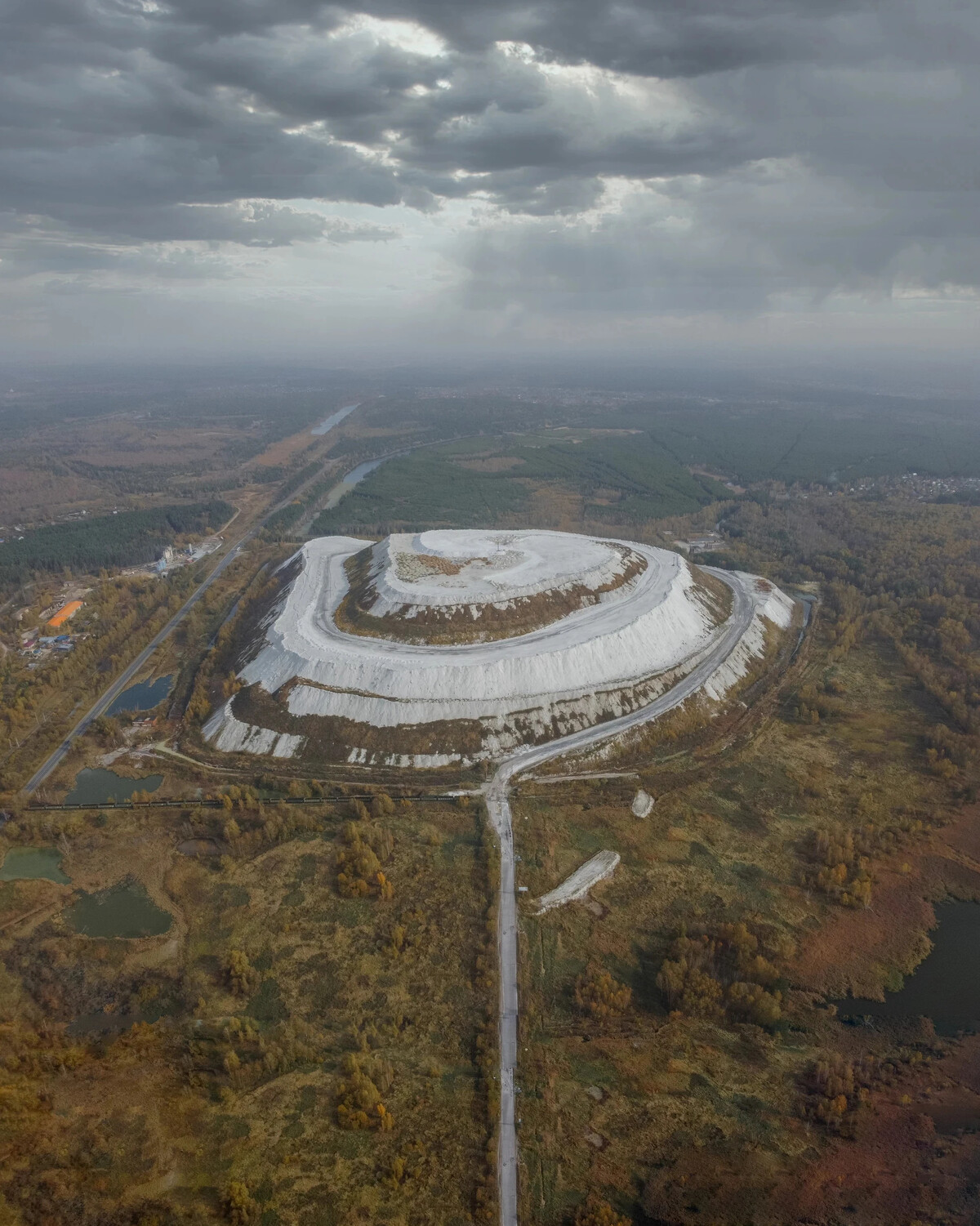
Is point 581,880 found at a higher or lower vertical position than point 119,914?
higher

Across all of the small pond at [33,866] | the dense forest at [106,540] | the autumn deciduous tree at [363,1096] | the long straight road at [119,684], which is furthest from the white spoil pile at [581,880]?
the dense forest at [106,540]

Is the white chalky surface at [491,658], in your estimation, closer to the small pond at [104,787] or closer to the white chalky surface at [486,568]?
the white chalky surface at [486,568]

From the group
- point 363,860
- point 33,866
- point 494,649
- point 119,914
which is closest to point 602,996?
point 363,860

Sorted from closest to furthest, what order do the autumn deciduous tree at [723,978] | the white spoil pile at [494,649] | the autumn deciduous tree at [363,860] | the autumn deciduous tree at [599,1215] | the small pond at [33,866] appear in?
the autumn deciduous tree at [599,1215], the autumn deciduous tree at [723,978], the autumn deciduous tree at [363,860], the small pond at [33,866], the white spoil pile at [494,649]

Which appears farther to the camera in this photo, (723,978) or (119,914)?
(119,914)

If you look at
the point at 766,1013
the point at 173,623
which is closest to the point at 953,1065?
the point at 766,1013

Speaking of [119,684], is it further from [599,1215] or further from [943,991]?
[943,991]

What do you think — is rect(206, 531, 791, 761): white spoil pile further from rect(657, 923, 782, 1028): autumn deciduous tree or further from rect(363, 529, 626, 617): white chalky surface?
rect(657, 923, 782, 1028): autumn deciduous tree
